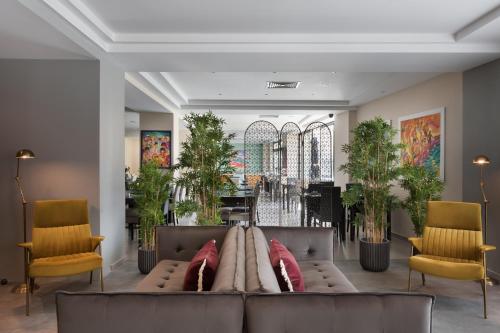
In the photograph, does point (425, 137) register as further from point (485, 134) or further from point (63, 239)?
point (63, 239)

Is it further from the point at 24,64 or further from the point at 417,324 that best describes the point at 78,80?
the point at 417,324

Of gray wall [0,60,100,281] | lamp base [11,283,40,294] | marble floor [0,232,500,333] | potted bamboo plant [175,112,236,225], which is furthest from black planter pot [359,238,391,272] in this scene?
lamp base [11,283,40,294]

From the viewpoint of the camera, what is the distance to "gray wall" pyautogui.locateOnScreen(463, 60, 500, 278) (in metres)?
4.91

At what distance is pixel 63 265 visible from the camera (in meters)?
3.87

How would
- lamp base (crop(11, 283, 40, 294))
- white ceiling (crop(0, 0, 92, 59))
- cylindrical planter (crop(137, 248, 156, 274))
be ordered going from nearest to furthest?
white ceiling (crop(0, 0, 92, 59)), lamp base (crop(11, 283, 40, 294)), cylindrical planter (crop(137, 248, 156, 274))

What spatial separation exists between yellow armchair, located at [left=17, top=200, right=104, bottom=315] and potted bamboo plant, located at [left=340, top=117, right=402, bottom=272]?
3.49 meters

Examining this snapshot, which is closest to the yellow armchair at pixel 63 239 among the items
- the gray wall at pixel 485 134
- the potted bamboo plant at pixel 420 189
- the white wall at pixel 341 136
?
the potted bamboo plant at pixel 420 189

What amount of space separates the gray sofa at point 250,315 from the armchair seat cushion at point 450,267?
2.55 m

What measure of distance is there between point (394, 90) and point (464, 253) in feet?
14.7

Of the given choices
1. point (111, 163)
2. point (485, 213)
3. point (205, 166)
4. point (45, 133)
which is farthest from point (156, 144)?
point (485, 213)

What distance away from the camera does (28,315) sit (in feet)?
12.1

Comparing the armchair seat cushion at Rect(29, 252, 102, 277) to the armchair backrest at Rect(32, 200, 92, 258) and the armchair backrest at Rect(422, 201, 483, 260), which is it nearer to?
the armchair backrest at Rect(32, 200, 92, 258)

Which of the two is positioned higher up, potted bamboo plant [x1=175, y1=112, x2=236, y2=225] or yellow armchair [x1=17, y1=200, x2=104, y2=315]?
potted bamboo plant [x1=175, y1=112, x2=236, y2=225]

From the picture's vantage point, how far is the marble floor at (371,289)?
3498 mm
